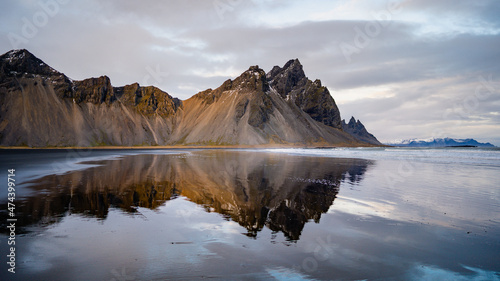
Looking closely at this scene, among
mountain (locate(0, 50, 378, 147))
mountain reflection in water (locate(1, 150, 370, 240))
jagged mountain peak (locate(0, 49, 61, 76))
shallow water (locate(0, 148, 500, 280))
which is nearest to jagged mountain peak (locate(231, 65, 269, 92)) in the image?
mountain (locate(0, 50, 378, 147))

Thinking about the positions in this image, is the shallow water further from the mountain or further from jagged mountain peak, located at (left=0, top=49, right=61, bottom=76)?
jagged mountain peak, located at (left=0, top=49, right=61, bottom=76)

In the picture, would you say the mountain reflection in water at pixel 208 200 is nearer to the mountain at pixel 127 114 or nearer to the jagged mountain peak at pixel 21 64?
the mountain at pixel 127 114

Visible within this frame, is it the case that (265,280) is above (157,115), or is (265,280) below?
below

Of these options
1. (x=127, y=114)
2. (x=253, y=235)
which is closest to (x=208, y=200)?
(x=253, y=235)

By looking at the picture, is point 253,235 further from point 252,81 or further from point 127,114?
point 127,114

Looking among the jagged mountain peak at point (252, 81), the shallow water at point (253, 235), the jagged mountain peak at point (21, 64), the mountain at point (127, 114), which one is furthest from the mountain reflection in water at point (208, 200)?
the jagged mountain peak at point (252, 81)

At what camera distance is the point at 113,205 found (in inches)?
487

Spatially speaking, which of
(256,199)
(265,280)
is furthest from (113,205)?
(265,280)

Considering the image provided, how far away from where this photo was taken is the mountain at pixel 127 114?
5064 inches

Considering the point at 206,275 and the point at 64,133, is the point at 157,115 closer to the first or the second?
the point at 64,133

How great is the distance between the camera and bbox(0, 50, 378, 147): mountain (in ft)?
422

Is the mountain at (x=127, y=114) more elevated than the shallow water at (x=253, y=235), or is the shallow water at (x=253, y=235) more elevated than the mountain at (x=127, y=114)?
the mountain at (x=127, y=114)

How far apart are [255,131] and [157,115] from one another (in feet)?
252

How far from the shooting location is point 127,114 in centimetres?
17175
